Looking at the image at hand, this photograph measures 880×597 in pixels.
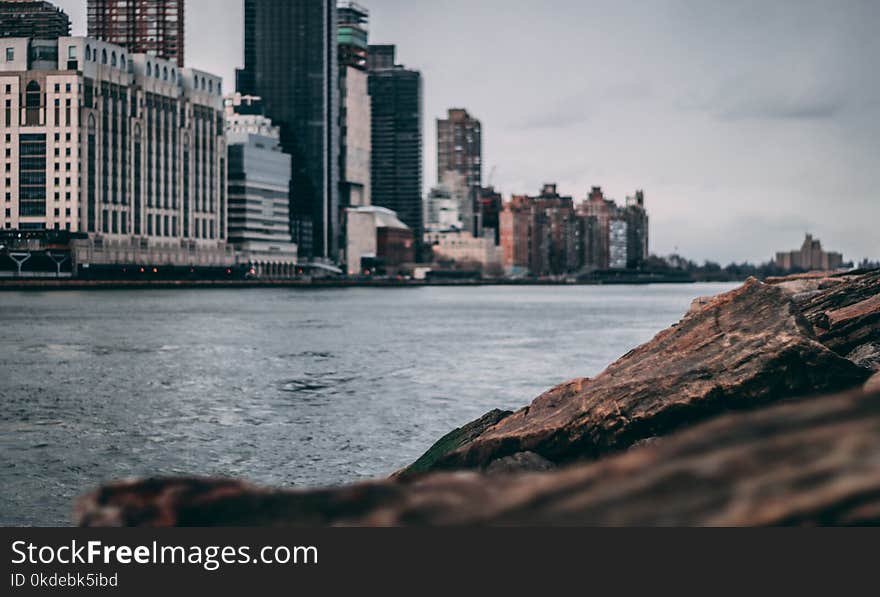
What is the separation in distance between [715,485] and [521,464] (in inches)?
425

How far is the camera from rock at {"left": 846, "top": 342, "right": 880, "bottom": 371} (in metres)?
16.2

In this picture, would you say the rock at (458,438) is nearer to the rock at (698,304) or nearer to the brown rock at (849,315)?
the rock at (698,304)

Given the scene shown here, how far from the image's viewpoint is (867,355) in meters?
16.5

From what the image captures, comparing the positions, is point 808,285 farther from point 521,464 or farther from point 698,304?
point 521,464

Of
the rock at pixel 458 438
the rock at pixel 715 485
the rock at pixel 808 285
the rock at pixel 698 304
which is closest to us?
the rock at pixel 715 485

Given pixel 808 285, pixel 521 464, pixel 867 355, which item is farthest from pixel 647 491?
pixel 808 285

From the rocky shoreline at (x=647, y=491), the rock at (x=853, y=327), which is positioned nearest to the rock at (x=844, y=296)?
the rock at (x=853, y=327)

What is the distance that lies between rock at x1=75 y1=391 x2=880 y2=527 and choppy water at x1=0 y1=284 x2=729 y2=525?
1662 centimetres

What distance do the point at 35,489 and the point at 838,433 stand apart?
2096 centimetres

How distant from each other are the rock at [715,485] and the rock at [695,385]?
33.8 ft

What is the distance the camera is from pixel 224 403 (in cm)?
3925

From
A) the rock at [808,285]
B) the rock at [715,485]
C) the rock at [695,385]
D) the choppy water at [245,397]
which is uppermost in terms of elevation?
the rock at [808,285]

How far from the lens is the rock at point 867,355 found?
16156 millimetres

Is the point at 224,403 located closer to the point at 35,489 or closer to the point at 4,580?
the point at 35,489
